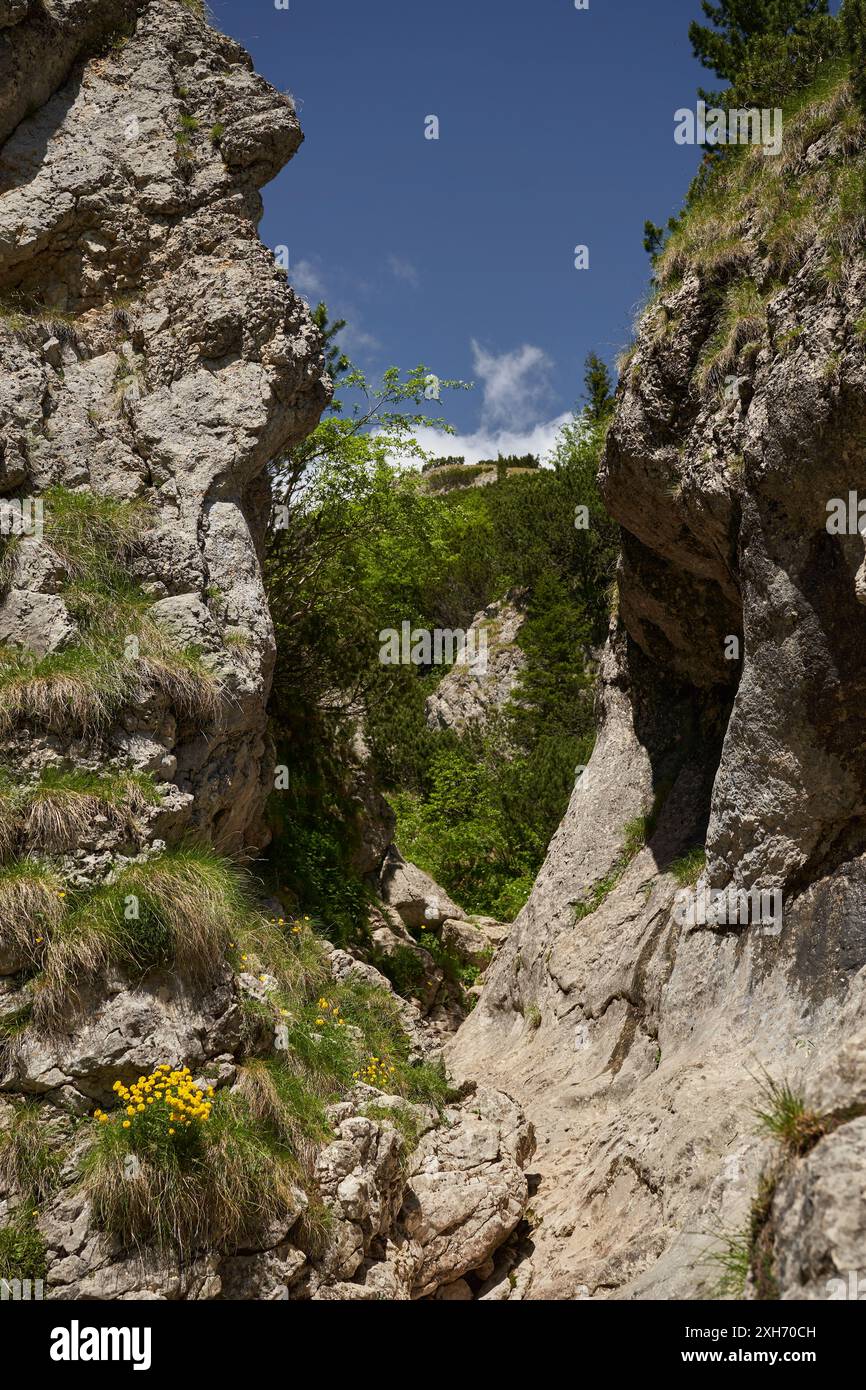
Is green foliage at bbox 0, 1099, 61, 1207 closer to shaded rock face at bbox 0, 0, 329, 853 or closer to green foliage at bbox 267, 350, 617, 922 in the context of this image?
shaded rock face at bbox 0, 0, 329, 853

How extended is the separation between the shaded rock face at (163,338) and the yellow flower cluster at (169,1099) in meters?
2.43

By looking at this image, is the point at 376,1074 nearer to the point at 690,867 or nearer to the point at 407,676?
the point at 690,867

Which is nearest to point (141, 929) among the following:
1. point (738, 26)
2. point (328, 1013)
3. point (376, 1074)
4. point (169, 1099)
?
point (169, 1099)

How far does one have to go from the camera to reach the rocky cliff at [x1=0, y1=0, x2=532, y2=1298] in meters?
6.50

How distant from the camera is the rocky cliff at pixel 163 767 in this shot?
650 cm

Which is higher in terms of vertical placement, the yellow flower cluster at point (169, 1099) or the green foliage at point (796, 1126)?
the green foliage at point (796, 1126)

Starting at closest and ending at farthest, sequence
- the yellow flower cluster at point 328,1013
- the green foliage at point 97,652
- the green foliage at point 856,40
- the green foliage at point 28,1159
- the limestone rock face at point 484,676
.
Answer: the green foliage at point 28,1159 < the green foliage at point 97,652 < the yellow flower cluster at point 328,1013 < the green foliage at point 856,40 < the limestone rock face at point 484,676

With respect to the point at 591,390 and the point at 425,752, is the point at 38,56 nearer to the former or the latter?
the point at 425,752

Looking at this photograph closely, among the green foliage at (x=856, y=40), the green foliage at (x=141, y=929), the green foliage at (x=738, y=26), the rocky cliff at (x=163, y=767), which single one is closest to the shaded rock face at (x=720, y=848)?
the green foliage at (x=856, y=40)

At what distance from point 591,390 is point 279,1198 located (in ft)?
113

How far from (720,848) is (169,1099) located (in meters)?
5.50

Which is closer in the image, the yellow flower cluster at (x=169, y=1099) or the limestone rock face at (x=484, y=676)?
the yellow flower cluster at (x=169, y=1099)

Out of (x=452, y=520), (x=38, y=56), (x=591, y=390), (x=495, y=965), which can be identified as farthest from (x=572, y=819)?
(x=591, y=390)

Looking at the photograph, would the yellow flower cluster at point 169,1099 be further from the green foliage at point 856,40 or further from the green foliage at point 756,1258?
the green foliage at point 856,40
